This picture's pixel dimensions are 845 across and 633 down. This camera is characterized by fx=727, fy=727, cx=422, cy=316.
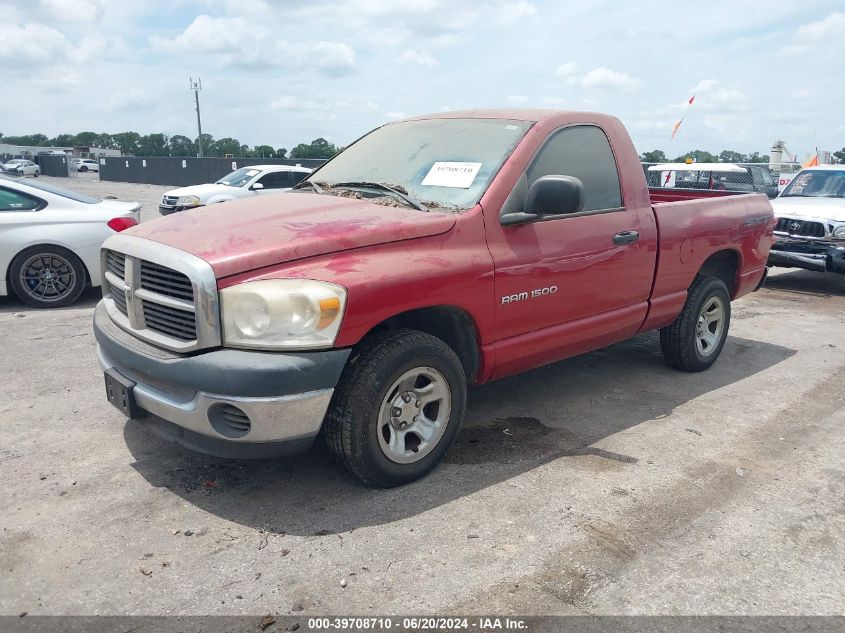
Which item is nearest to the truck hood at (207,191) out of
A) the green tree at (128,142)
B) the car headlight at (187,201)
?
the car headlight at (187,201)

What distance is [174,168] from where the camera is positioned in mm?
39594

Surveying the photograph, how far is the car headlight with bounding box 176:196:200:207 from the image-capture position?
15.6 metres

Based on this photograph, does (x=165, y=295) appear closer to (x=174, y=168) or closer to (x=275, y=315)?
(x=275, y=315)

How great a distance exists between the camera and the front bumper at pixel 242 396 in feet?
10.3

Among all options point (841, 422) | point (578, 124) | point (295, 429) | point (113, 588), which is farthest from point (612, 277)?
point (113, 588)

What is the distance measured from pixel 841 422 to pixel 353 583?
3.59m

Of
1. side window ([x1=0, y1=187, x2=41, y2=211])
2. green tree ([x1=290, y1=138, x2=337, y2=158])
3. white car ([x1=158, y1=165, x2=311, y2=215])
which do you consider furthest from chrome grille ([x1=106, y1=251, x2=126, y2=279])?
green tree ([x1=290, y1=138, x2=337, y2=158])

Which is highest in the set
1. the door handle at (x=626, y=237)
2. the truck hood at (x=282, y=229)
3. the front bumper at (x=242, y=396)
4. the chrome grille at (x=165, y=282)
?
the truck hood at (x=282, y=229)

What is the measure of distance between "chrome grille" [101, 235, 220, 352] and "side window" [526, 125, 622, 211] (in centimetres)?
203

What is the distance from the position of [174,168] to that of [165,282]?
128 ft

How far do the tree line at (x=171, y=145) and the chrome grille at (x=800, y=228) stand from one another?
31.6m

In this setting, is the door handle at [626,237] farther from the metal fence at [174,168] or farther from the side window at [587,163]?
Result: the metal fence at [174,168]

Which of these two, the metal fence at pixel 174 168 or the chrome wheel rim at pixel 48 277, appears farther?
the metal fence at pixel 174 168

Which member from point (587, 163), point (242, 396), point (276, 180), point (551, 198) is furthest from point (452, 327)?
point (276, 180)
